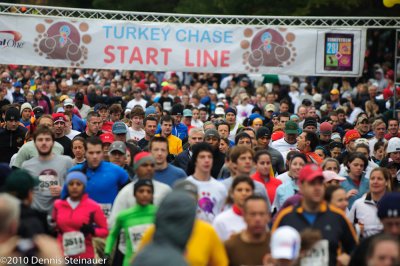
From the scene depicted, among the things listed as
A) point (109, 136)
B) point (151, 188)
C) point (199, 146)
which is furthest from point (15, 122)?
point (151, 188)

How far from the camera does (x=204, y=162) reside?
11109 mm

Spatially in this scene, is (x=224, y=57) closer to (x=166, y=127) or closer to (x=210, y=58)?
(x=210, y=58)

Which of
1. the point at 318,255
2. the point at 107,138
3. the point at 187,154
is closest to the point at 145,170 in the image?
the point at 318,255

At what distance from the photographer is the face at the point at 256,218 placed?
8.69m

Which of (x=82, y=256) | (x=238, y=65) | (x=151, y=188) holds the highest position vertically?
(x=238, y=65)

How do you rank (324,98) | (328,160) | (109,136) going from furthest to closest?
(324,98) < (109,136) < (328,160)

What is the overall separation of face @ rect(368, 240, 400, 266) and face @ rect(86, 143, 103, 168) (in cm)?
494

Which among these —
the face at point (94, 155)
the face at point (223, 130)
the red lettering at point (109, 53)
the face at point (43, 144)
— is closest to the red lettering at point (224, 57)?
the red lettering at point (109, 53)

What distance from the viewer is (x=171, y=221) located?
693 cm

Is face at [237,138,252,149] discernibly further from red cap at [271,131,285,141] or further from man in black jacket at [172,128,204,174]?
red cap at [271,131,285,141]

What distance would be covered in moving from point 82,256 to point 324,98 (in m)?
Result: 19.5

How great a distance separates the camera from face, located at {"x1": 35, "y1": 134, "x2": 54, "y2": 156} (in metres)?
12.1

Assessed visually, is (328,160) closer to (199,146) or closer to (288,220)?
(199,146)

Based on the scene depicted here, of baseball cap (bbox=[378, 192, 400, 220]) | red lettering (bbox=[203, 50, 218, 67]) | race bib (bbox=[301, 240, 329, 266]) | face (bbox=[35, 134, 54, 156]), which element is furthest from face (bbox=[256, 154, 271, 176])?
red lettering (bbox=[203, 50, 218, 67])
